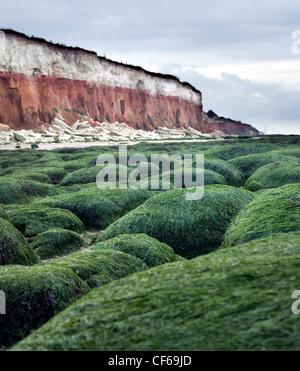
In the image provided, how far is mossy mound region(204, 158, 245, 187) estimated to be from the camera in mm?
19728

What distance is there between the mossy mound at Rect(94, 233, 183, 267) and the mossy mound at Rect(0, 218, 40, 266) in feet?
4.50

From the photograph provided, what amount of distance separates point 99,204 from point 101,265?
23.6 ft

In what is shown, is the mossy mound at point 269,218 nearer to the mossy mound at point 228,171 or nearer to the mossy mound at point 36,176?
the mossy mound at point 228,171

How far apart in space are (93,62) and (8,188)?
52249 mm

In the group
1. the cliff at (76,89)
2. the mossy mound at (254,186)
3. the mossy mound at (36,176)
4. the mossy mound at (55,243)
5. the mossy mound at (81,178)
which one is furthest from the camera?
the cliff at (76,89)

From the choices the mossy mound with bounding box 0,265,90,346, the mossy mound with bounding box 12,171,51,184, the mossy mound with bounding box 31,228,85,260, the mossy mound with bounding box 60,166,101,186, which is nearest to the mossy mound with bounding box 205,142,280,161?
the mossy mound with bounding box 60,166,101,186

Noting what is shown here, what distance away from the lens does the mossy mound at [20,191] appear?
642 inches

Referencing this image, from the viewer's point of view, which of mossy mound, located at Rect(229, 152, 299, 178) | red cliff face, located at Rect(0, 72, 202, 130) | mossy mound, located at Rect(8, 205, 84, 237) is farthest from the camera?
red cliff face, located at Rect(0, 72, 202, 130)

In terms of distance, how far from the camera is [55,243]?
33.9ft

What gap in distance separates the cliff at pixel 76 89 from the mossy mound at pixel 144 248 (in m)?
45.5

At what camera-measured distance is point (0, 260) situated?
7.37 meters

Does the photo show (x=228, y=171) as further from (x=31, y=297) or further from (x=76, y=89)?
(x=76, y=89)

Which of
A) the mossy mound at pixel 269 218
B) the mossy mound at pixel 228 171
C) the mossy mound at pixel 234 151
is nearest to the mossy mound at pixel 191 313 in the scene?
the mossy mound at pixel 269 218

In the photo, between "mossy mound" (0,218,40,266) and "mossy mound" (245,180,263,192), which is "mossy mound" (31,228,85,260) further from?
"mossy mound" (245,180,263,192)
